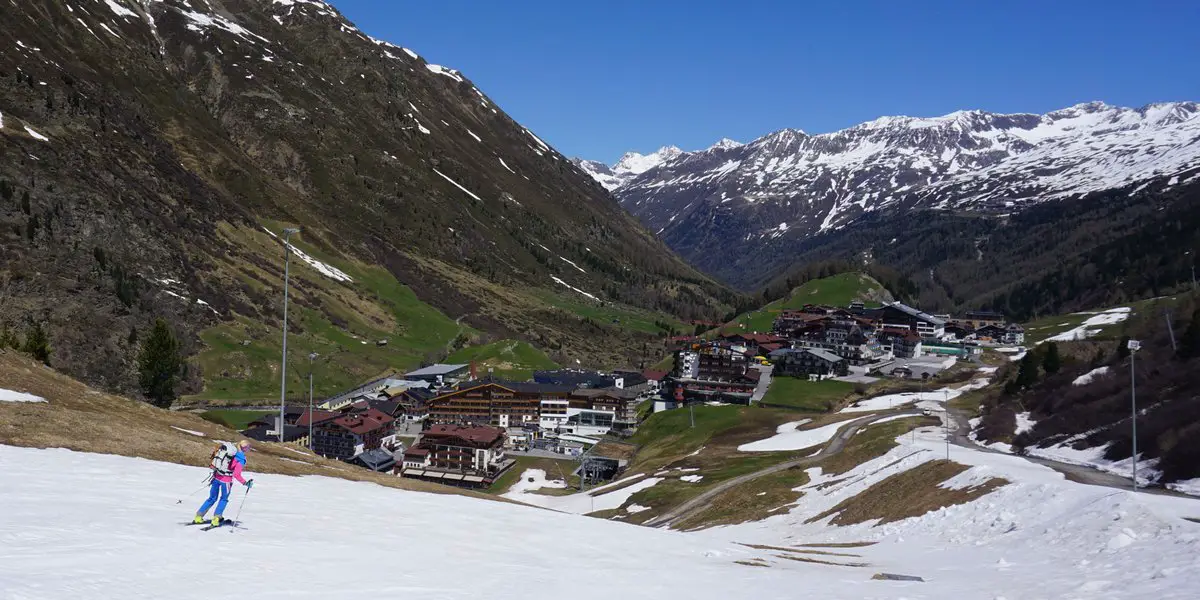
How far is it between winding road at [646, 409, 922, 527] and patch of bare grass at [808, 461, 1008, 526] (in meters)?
16.4

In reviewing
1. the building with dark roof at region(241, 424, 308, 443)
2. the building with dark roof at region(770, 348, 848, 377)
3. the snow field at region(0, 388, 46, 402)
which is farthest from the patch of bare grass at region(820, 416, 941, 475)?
the building with dark roof at region(770, 348, 848, 377)

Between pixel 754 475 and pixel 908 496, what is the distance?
95.5 ft

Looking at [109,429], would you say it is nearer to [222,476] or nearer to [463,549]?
[222,476]

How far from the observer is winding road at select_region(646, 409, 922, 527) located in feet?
234

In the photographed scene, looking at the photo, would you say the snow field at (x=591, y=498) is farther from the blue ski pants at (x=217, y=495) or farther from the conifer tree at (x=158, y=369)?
the blue ski pants at (x=217, y=495)

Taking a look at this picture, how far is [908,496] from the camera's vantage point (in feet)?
170

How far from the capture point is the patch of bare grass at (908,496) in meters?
46.2

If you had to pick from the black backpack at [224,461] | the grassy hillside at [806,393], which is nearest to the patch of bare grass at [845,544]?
the black backpack at [224,461]

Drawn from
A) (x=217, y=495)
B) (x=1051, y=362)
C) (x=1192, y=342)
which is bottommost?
(x=217, y=495)

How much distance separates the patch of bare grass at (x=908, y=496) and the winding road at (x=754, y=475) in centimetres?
1643

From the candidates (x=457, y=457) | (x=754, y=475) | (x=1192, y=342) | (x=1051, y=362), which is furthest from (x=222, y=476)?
(x=1051, y=362)

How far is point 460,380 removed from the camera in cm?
18800

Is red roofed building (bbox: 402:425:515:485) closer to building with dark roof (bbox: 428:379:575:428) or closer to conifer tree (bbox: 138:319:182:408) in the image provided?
building with dark roof (bbox: 428:379:575:428)

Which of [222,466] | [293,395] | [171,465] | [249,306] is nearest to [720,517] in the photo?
[171,465]
